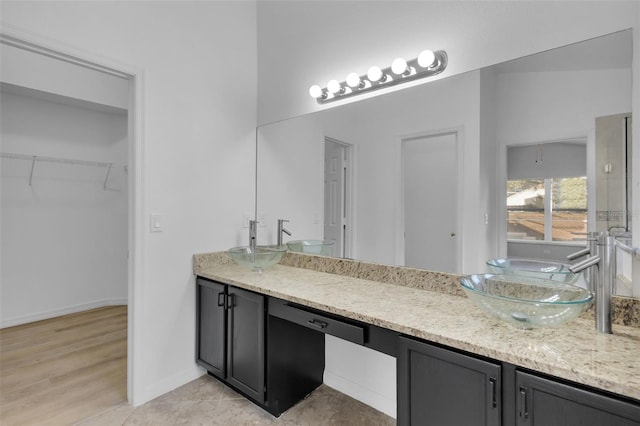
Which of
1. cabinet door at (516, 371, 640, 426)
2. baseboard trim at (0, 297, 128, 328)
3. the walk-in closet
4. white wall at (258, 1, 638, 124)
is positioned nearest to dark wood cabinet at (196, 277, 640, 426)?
cabinet door at (516, 371, 640, 426)

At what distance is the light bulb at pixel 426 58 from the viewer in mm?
1679

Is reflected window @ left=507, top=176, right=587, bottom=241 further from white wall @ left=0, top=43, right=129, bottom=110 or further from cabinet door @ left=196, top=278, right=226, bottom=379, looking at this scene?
white wall @ left=0, top=43, right=129, bottom=110

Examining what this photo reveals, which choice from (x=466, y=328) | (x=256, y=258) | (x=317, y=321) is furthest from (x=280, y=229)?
(x=466, y=328)

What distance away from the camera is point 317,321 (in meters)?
1.59

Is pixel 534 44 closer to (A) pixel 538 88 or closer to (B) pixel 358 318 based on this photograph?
(A) pixel 538 88

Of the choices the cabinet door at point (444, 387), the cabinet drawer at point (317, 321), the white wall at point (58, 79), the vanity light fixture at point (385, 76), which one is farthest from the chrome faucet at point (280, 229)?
the white wall at point (58, 79)

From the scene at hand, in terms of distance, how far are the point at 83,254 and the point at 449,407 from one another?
4142 millimetres

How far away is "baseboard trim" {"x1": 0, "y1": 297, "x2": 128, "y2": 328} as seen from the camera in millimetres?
3267

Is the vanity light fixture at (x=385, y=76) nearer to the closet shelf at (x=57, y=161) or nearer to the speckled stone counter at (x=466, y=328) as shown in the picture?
the speckled stone counter at (x=466, y=328)

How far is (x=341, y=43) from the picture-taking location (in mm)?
2162

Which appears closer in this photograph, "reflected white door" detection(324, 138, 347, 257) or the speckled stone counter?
the speckled stone counter

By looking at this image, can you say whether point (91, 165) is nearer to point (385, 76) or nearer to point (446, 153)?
point (385, 76)

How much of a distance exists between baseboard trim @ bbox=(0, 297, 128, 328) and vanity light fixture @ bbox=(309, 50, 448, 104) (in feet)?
11.7

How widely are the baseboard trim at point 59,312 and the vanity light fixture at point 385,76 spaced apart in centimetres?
358
